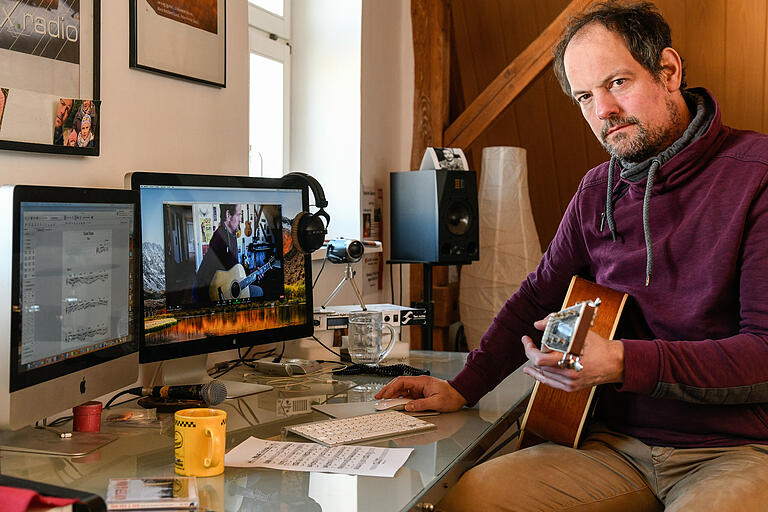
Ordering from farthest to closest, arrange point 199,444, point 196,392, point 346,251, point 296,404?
point 346,251
point 296,404
point 196,392
point 199,444

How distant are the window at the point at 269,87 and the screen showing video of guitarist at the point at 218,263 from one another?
1041 millimetres

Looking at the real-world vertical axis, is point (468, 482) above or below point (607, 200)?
below

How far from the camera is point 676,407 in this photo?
1.57 m

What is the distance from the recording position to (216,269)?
183cm

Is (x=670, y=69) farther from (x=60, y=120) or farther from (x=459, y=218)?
(x=459, y=218)

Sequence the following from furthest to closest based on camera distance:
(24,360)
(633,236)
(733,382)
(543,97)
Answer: (543,97) → (633,236) → (733,382) → (24,360)

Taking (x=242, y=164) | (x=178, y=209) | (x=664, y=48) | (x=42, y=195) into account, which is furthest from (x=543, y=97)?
(x=42, y=195)

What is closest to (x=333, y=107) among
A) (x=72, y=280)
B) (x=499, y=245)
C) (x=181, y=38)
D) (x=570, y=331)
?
(x=499, y=245)

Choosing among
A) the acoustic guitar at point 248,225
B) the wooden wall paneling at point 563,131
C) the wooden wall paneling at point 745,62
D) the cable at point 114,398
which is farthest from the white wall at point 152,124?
the wooden wall paneling at point 745,62

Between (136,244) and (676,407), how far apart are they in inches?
41.8

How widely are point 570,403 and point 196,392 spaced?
737mm

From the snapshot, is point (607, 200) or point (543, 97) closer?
point (607, 200)

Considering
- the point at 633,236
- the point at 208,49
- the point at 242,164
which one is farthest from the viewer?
the point at 242,164

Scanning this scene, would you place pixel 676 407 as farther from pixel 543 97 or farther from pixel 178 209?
pixel 543 97
